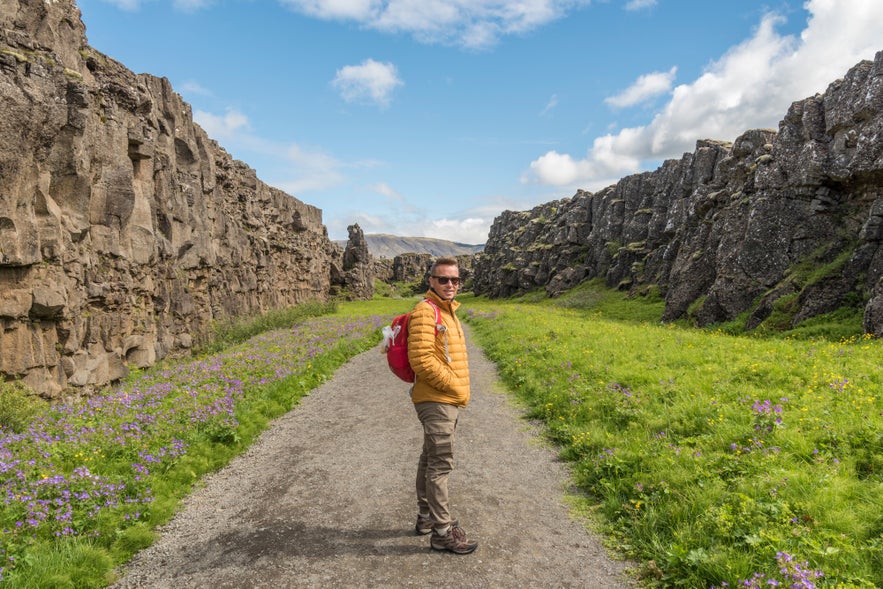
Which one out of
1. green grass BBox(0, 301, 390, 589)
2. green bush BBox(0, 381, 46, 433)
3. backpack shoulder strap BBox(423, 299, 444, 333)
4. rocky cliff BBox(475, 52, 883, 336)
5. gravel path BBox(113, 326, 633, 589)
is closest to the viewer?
gravel path BBox(113, 326, 633, 589)

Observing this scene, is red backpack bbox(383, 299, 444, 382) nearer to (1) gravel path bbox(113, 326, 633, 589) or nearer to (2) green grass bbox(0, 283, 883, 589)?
(1) gravel path bbox(113, 326, 633, 589)

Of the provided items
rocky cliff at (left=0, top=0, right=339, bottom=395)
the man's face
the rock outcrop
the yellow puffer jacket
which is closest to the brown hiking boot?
the yellow puffer jacket

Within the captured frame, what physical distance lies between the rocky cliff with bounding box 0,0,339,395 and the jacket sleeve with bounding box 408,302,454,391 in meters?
14.5

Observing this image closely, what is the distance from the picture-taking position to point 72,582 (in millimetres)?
5625

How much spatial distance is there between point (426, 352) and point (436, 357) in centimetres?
25

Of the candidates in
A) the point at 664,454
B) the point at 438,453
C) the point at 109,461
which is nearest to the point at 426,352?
the point at 438,453

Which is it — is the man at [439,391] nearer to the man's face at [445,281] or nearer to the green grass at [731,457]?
the man's face at [445,281]

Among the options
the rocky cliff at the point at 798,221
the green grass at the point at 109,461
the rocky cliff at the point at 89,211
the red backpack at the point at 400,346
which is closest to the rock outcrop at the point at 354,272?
the rocky cliff at the point at 89,211

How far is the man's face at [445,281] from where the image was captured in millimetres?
6629

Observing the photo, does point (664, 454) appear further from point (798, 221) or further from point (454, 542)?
point (798, 221)

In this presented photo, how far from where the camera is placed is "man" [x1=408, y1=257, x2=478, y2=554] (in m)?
6.34

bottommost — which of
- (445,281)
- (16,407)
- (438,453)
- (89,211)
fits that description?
(16,407)

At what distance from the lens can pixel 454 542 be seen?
6.30 metres

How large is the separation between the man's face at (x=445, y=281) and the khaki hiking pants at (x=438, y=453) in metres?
1.63
